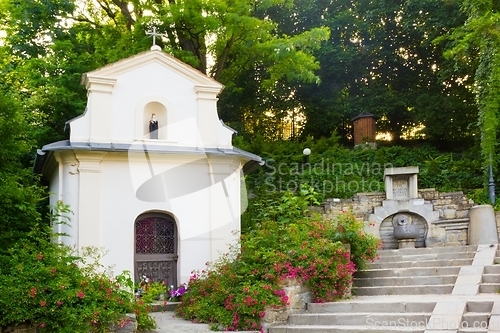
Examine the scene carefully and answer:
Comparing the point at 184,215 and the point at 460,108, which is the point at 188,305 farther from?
the point at 460,108

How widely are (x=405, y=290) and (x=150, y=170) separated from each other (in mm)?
5921

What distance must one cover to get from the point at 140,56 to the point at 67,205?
12.5 ft

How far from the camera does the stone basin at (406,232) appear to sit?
1681 centimetres

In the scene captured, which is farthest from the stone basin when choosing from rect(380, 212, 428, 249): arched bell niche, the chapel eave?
the chapel eave

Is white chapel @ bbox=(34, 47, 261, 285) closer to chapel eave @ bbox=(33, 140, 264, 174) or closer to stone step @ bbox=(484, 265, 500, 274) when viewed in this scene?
chapel eave @ bbox=(33, 140, 264, 174)

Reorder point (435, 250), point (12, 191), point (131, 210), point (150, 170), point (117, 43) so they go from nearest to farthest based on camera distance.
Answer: point (12, 191) < point (131, 210) < point (150, 170) < point (435, 250) < point (117, 43)

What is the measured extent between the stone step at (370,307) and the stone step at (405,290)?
1.18 metres

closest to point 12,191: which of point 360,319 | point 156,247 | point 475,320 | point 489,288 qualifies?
point 156,247

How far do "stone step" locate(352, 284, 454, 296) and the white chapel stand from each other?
126 inches

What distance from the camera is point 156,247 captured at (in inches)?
511

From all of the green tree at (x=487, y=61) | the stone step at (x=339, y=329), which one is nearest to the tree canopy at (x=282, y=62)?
the green tree at (x=487, y=61)

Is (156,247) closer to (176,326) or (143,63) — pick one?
(176,326)

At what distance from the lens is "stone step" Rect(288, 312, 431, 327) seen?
352 inches

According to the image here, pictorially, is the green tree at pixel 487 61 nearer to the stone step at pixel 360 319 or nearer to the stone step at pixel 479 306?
the stone step at pixel 479 306
